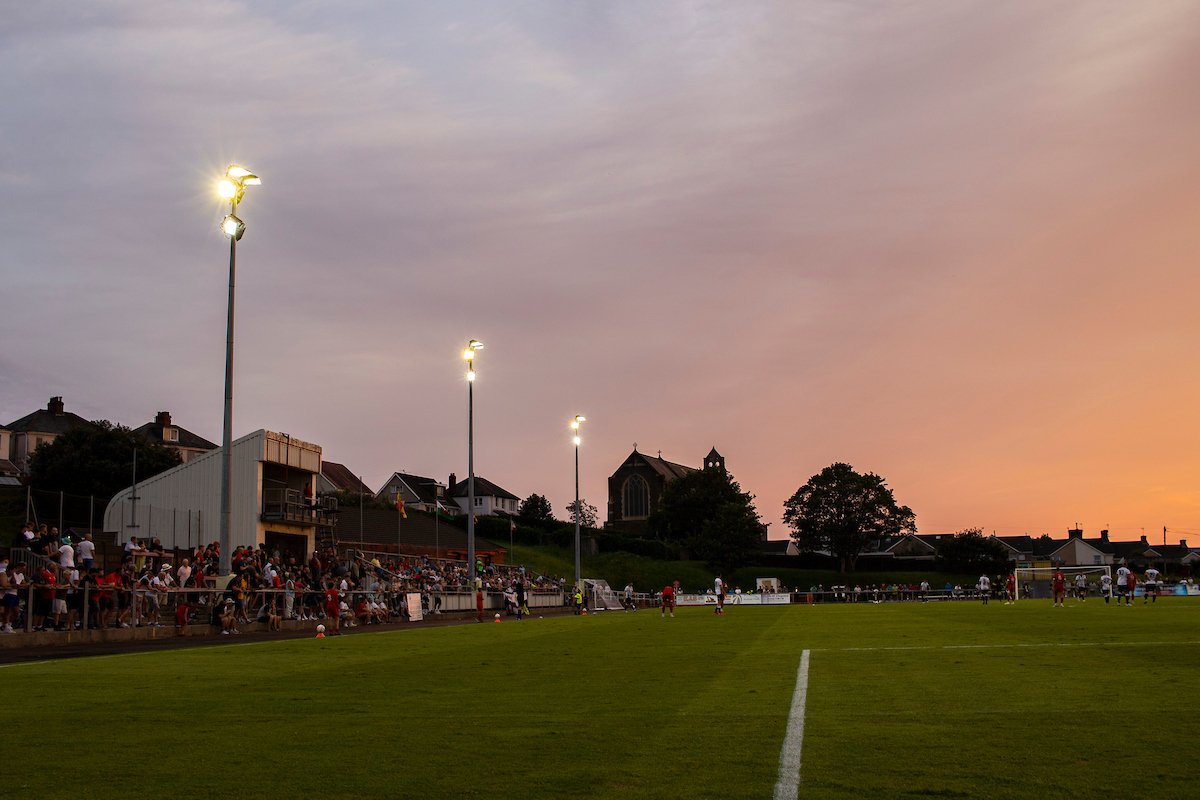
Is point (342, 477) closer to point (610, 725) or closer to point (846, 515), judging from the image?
point (846, 515)

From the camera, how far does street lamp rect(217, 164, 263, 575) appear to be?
29.1 m

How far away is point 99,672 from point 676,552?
402 feet

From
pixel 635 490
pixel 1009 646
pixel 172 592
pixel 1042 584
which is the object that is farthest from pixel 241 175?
pixel 635 490

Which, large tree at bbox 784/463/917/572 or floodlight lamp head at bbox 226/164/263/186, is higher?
floodlight lamp head at bbox 226/164/263/186

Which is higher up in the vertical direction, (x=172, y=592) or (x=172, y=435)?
(x=172, y=435)

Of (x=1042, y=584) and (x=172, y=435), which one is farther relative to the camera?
(x=172, y=435)

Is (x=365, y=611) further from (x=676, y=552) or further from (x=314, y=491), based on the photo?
(x=676, y=552)

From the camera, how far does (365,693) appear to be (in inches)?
476

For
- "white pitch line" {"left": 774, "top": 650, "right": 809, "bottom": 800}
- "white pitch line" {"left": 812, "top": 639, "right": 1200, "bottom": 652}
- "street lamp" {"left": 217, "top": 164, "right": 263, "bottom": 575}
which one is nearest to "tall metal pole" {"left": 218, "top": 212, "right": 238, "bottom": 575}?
"street lamp" {"left": 217, "top": 164, "right": 263, "bottom": 575}

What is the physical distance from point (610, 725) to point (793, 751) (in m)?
1.98

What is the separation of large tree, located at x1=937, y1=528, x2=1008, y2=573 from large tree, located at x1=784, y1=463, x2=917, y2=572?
12.3m

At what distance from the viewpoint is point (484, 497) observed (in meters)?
169

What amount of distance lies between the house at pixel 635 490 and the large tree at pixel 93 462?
105 m

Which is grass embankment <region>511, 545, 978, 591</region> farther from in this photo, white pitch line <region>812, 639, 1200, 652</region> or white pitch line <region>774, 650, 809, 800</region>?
white pitch line <region>774, 650, 809, 800</region>
